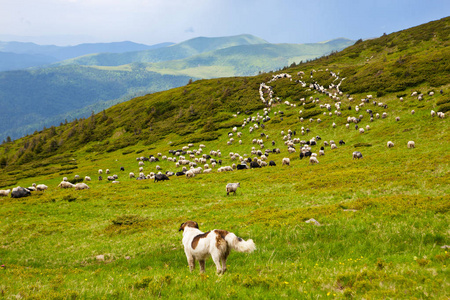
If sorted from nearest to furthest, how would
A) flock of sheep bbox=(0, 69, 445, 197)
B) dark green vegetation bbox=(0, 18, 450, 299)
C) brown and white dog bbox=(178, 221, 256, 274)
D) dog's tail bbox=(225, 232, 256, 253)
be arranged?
dark green vegetation bbox=(0, 18, 450, 299) → dog's tail bbox=(225, 232, 256, 253) → brown and white dog bbox=(178, 221, 256, 274) → flock of sheep bbox=(0, 69, 445, 197)

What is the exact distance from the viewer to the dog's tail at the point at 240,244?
865 centimetres

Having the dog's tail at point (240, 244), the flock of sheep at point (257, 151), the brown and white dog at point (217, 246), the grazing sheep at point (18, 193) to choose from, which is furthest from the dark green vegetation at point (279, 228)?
the grazing sheep at point (18, 193)

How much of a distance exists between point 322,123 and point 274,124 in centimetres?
1595

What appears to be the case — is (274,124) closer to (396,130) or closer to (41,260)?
(396,130)

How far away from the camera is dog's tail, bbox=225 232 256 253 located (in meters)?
8.65

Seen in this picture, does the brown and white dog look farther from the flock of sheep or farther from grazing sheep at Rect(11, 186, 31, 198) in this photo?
grazing sheep at Rect(11, 186, 31, 198)

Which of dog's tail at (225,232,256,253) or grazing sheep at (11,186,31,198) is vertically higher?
dog's tail at (225,232,256,253)

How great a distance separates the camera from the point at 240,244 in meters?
8.81

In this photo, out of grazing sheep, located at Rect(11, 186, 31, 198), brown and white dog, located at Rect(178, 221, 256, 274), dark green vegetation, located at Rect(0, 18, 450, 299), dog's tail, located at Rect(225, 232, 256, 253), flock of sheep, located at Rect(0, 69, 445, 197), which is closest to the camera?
dark green vegetation, located at Rect(0, 18, 450, 299)

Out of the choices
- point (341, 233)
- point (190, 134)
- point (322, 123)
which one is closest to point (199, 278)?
point (341, 233)

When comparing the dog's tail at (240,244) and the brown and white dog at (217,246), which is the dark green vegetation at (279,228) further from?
the dog's tail at (240,244)

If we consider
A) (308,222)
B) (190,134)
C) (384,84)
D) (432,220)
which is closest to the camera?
(432,220)

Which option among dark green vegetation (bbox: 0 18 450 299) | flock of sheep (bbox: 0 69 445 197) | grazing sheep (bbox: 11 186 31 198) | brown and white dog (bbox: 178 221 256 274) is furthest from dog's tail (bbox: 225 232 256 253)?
grazing sheep (bbox: 11 186 31 198)

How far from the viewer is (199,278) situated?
27.2ft
